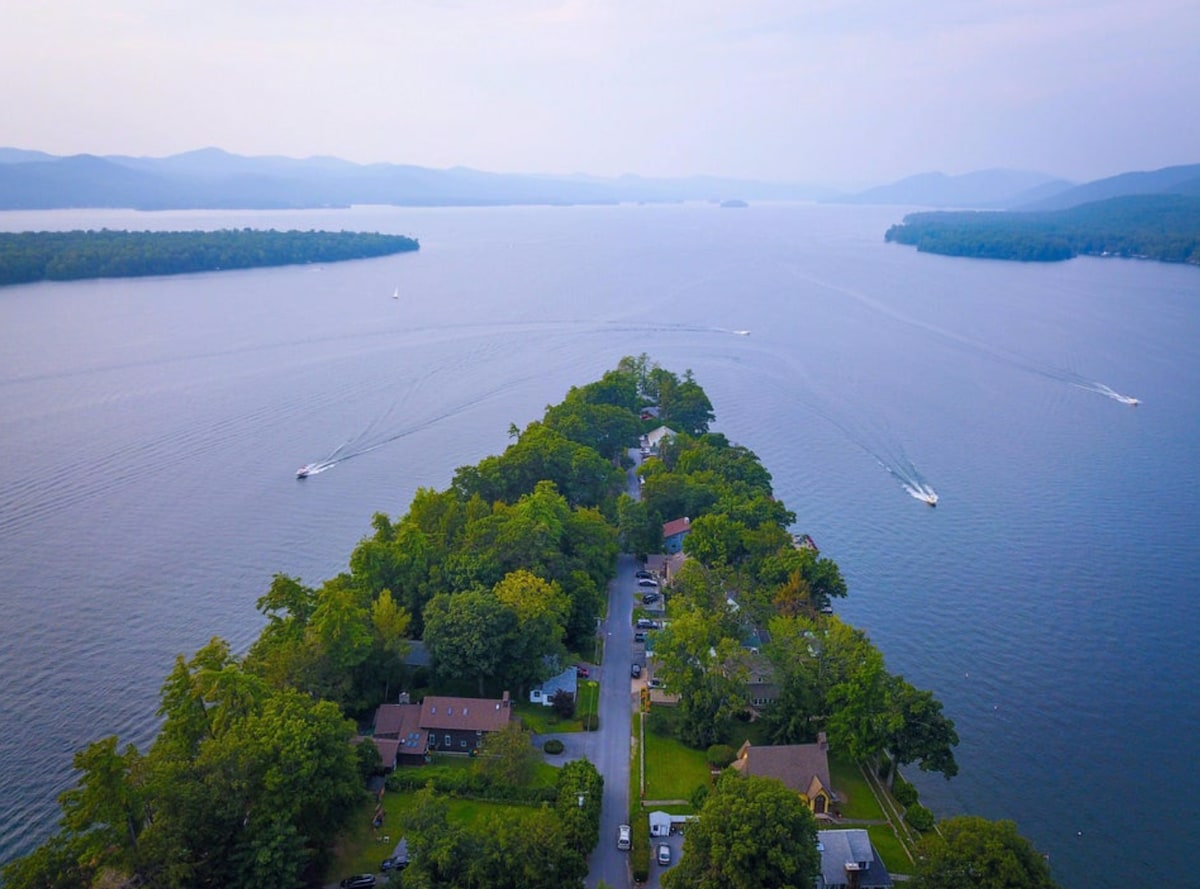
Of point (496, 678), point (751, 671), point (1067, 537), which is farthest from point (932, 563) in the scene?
point (496, 678)

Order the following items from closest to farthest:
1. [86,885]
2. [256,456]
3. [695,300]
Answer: [86,885] < [256,456] < [695,300]

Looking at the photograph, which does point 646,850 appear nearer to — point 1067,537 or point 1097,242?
point 1067,537

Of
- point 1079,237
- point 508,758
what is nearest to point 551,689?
point 508,758

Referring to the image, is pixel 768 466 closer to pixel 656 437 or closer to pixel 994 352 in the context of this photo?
pixel 656 437

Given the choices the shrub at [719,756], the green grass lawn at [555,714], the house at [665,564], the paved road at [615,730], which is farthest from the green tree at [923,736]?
the house at [665,564]

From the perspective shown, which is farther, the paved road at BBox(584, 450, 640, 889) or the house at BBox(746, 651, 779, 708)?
the house at BBox(746, 651, 779, 708)

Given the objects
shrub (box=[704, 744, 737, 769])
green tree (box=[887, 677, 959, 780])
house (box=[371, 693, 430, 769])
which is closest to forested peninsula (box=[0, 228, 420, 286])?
house (box=[371, 693, 430, 769])

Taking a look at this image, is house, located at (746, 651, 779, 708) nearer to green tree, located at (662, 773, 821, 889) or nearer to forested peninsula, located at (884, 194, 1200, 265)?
green tree, located at (662, 773, 821, 889)
